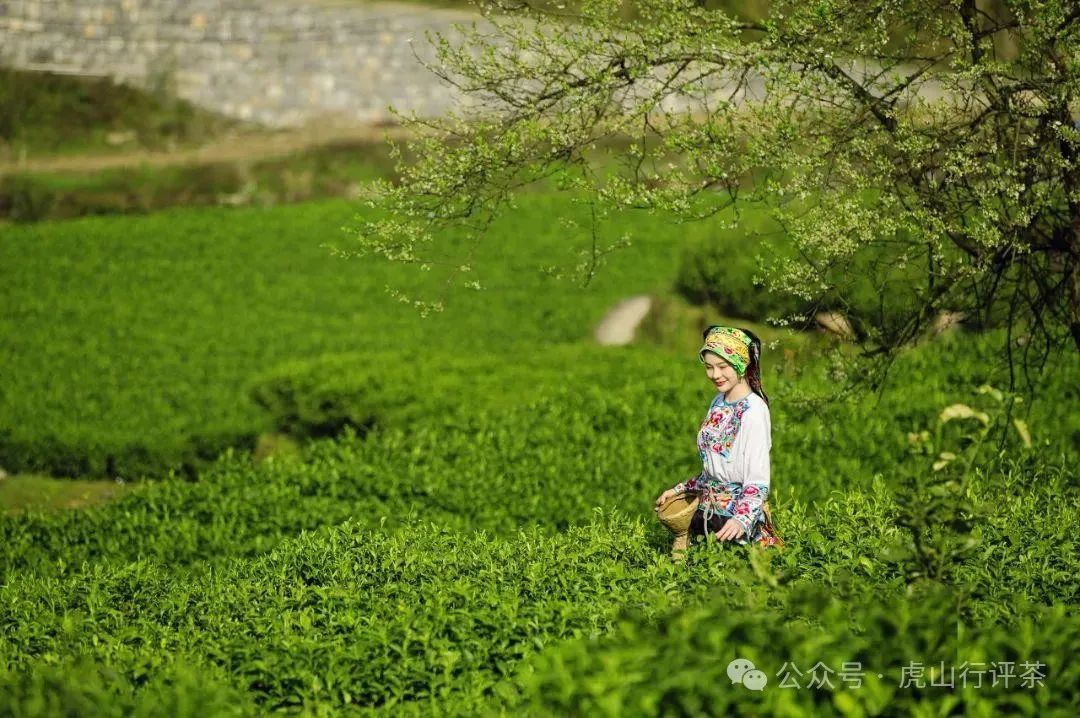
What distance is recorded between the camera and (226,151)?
2270 centimetres

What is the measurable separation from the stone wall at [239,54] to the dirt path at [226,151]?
27cm

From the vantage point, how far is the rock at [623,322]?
1467cm

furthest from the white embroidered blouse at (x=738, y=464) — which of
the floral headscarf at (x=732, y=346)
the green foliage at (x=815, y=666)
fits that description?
the green foliage at (x=815, y=666)

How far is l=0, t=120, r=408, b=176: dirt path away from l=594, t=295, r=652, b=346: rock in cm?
818

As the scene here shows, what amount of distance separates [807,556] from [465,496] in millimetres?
3693

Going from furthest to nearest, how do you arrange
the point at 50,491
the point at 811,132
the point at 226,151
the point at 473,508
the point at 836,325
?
1. the point at 226,151
2. the point at 50,491
3. the point at 473,508
4. the point at 836,325
5. the point at 811,132

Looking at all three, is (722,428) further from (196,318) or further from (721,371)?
(196,318)

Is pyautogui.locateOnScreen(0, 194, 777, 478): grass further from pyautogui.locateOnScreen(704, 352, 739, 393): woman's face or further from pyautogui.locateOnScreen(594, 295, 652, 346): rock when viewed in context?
pyautogui.locateOnScreen(704, 352, 739, 393): woman's face

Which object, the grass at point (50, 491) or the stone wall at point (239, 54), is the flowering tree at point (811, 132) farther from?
the stone wall at point (239, 54)

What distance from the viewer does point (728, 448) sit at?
5914mm

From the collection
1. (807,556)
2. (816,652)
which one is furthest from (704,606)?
(807,556)

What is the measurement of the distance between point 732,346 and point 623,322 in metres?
9.06

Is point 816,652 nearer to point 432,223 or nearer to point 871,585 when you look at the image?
point 871,585

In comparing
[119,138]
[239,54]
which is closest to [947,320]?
[119,138]
